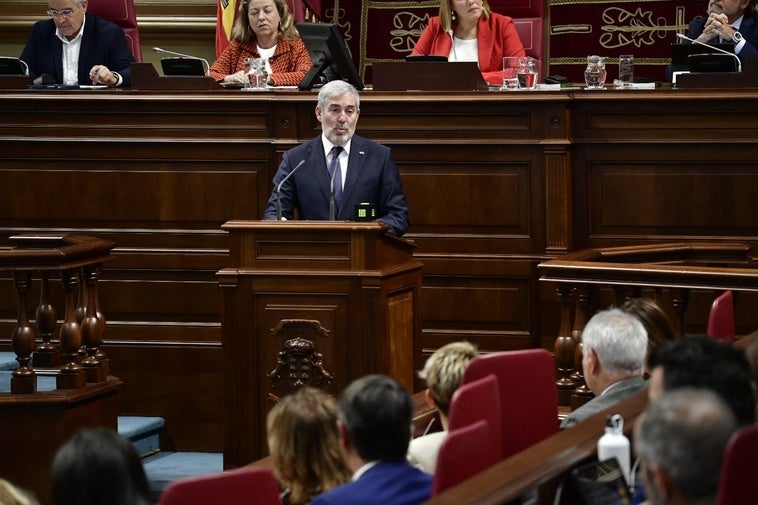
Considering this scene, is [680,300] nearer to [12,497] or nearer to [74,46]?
[12,497]

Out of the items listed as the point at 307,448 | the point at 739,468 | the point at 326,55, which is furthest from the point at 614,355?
the point at 326,55

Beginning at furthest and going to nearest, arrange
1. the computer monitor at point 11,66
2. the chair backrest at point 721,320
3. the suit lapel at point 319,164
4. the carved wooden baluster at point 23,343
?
1. the computer monitor at point 11,66
2. the suit lapel at point 319,164
3. the carved wooden baluster at point 23,343
4. the chair backrest at point 721,320

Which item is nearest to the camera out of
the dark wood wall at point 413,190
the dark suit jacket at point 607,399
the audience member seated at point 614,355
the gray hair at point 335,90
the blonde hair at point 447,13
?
the dark suit jacket at point 607,399

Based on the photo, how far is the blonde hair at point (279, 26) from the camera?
7.87 metres

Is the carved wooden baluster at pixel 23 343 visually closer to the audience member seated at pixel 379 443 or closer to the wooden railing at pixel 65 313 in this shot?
the wooden railing at pixel 65 313

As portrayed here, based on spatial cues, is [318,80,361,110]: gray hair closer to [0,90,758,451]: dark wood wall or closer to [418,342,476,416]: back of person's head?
[0,90,758,451]: dark wood wall

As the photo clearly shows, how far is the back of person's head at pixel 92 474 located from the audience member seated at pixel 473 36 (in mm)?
5371

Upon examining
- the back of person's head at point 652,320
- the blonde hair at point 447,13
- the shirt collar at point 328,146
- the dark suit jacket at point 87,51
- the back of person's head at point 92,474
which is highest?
the blonde hair at point 447,13

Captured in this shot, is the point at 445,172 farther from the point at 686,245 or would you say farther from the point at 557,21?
the point at 557,21

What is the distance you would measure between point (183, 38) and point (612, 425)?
7.24m

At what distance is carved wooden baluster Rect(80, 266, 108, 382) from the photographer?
6.08 m

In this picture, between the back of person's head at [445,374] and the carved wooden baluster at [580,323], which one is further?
the carved wooden baluster at [580,323]

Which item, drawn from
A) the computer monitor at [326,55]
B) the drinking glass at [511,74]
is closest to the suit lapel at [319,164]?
the computer monitor at [326,55]

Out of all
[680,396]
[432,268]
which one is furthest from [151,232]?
[680,396]
